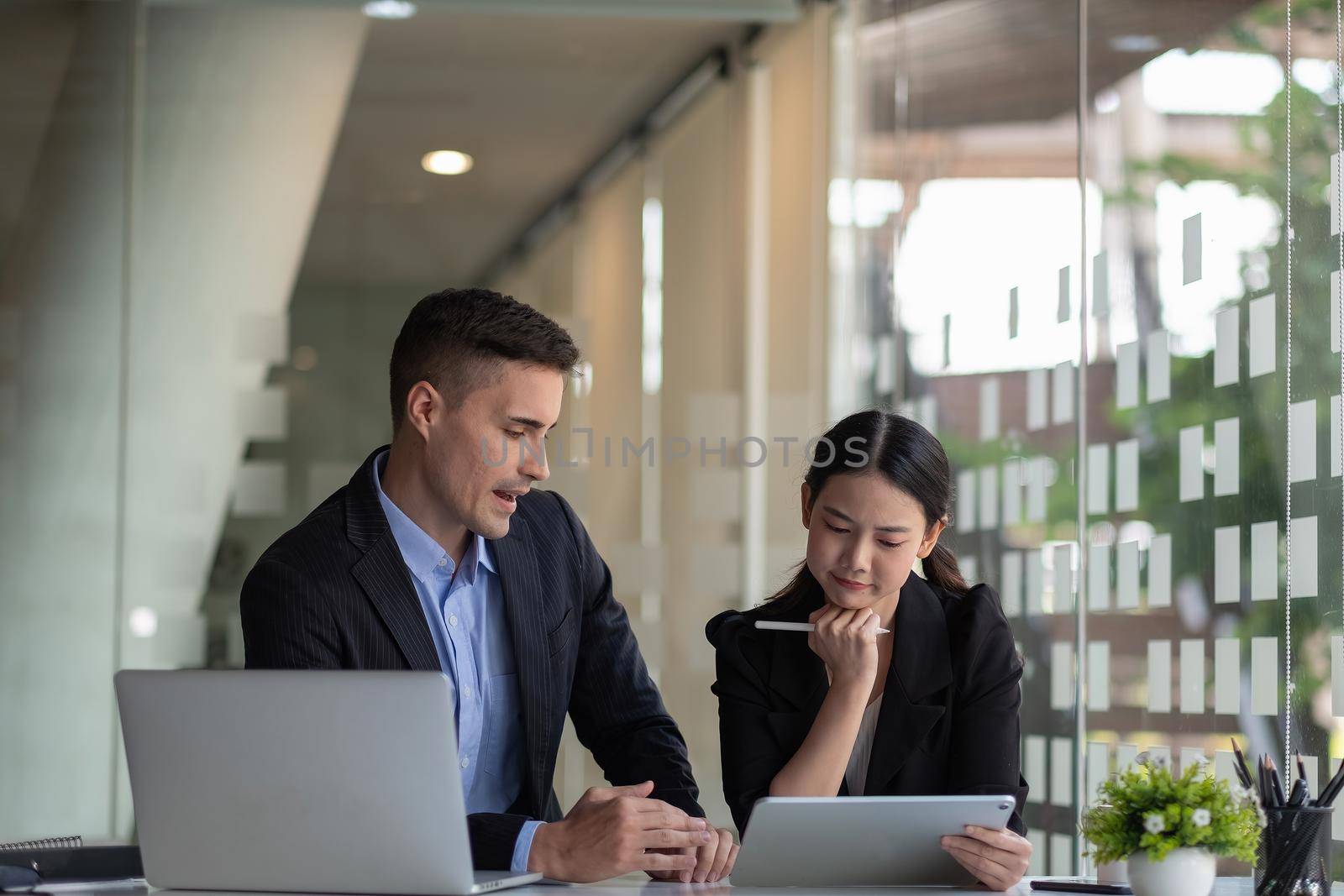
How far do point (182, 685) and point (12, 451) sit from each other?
3.10 metres

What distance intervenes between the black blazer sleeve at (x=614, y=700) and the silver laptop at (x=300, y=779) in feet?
2.35

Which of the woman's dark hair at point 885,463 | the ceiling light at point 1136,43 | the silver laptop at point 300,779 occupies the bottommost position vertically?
the silver laptop at point 300,779

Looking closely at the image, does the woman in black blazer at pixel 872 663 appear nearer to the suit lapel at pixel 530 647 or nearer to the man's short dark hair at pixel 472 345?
the suit lapel at pixel 530 647

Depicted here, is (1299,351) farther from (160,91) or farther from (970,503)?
(160,91)

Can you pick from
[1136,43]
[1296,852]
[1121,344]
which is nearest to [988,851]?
[1296,852]

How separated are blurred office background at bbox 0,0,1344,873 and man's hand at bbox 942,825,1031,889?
73.6 inches

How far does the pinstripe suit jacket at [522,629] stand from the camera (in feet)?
6.65

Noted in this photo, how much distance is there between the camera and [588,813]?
1.74 meters

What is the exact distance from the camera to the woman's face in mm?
2055

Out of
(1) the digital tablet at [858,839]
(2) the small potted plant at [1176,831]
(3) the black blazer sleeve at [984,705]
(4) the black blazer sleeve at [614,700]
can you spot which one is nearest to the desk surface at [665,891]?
(1) the digital tablet at [858,839]

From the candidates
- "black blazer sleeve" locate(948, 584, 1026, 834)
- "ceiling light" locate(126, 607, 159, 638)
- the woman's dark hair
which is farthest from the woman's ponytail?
"ceiling light" locate(126, 607, 159, 638)

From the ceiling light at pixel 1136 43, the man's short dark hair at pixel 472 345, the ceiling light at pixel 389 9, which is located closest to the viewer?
the man's short dark hair at pixel 472 345

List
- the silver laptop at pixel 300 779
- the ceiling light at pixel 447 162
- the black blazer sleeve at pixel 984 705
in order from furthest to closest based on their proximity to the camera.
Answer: the ceiling light at pixel 447 162 < the black blazer sleeve at pixel 984 705 < the silver laptop at pixel 300 779

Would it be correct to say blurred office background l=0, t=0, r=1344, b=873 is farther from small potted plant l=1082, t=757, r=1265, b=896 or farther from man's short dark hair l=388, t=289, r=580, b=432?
small potted plant l=1082, t=757, r=1265, b=896
